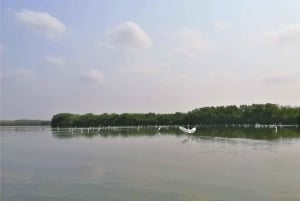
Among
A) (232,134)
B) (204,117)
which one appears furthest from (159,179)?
(204,117)

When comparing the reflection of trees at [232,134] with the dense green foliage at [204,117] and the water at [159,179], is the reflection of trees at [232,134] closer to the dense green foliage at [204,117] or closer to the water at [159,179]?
the water at [159,179]

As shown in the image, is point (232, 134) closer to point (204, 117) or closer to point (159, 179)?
point (159, 179)

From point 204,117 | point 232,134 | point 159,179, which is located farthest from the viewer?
point 204,117

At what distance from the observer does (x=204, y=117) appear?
11981 centimetres

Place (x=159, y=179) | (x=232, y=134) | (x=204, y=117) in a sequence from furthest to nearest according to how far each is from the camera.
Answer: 1. (x=204, y=117)
2. (x=232, y=134)
3. (x=159, y=179)

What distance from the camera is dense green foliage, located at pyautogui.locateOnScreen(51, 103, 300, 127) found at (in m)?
104

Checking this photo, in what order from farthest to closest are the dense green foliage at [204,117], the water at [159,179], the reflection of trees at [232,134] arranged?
the dense green foliage at [204,117]
the reflection of trees at [232,134]
the water at [159,179]

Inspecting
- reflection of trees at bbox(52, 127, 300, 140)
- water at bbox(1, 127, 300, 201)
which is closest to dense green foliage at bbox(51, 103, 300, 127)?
reflection of trees at bbox(52, 127, 300, 140)

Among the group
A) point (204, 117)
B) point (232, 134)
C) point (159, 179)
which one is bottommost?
point (159, 179)

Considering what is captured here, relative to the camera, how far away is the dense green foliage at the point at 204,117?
341 feet

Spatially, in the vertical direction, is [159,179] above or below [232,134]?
below

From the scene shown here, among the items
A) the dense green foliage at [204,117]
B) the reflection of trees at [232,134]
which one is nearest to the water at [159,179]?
the reflection of trees at [232,134]

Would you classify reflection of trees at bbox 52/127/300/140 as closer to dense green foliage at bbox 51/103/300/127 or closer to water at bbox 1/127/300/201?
water at bbox 1/127/300/201

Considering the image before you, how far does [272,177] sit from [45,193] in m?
8.22
